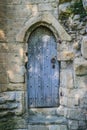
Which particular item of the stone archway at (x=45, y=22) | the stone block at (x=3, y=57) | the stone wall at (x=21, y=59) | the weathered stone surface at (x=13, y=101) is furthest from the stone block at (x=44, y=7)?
the weathered stone surface at (x=13, y=101)

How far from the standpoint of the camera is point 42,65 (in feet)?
25.9

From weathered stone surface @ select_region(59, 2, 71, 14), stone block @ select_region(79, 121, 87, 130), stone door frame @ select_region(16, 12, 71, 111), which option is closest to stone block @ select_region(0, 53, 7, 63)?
stone door frame @ select_region(16, 12, 71, 111)

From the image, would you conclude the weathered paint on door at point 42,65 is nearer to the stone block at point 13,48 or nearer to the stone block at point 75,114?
the stone block at point 13,48

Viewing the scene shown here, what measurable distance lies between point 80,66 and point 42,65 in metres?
1.05

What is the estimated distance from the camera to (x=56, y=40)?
7.83m

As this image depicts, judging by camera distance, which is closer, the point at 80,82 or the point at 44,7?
the point at 80,82

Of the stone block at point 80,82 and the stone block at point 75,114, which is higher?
the stone block at point 80,82

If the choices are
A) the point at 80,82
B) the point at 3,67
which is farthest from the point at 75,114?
the point at 3,67

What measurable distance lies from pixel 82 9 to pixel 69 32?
56 cm

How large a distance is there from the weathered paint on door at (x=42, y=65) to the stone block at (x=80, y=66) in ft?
2.35

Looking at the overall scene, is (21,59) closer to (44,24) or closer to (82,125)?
(44,24)

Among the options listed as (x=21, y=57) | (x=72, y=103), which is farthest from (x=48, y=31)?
(x=72, y=103)

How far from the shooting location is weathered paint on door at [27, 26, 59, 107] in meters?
7.89

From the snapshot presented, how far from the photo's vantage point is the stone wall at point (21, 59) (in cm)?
756
